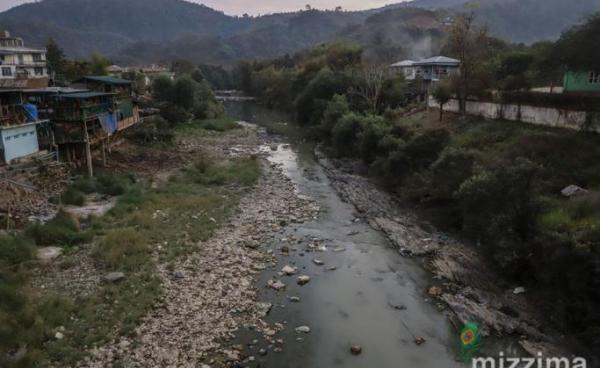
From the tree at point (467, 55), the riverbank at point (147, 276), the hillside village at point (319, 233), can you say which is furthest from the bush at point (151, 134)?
the tree at point (467, 55)

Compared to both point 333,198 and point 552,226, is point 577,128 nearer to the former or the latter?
point 552,226

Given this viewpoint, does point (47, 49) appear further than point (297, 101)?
Yes

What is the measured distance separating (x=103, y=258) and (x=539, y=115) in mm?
22775

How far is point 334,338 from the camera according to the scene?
12.2m

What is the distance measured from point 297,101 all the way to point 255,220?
35.1 meters

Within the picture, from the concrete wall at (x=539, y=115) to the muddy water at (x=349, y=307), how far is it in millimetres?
11112

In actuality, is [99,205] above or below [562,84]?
below

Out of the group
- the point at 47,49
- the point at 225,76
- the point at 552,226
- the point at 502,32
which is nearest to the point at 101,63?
the point at 47,49

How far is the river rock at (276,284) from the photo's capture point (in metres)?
14.8

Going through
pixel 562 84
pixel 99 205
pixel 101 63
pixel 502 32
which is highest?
pixel 502 32

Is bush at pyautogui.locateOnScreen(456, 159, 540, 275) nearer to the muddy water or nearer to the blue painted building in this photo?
the muddy water

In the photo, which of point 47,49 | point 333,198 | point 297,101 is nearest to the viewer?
point 333,198

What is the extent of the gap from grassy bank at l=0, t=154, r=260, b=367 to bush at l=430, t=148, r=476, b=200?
10.6 meters

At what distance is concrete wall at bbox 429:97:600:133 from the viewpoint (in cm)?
2016
